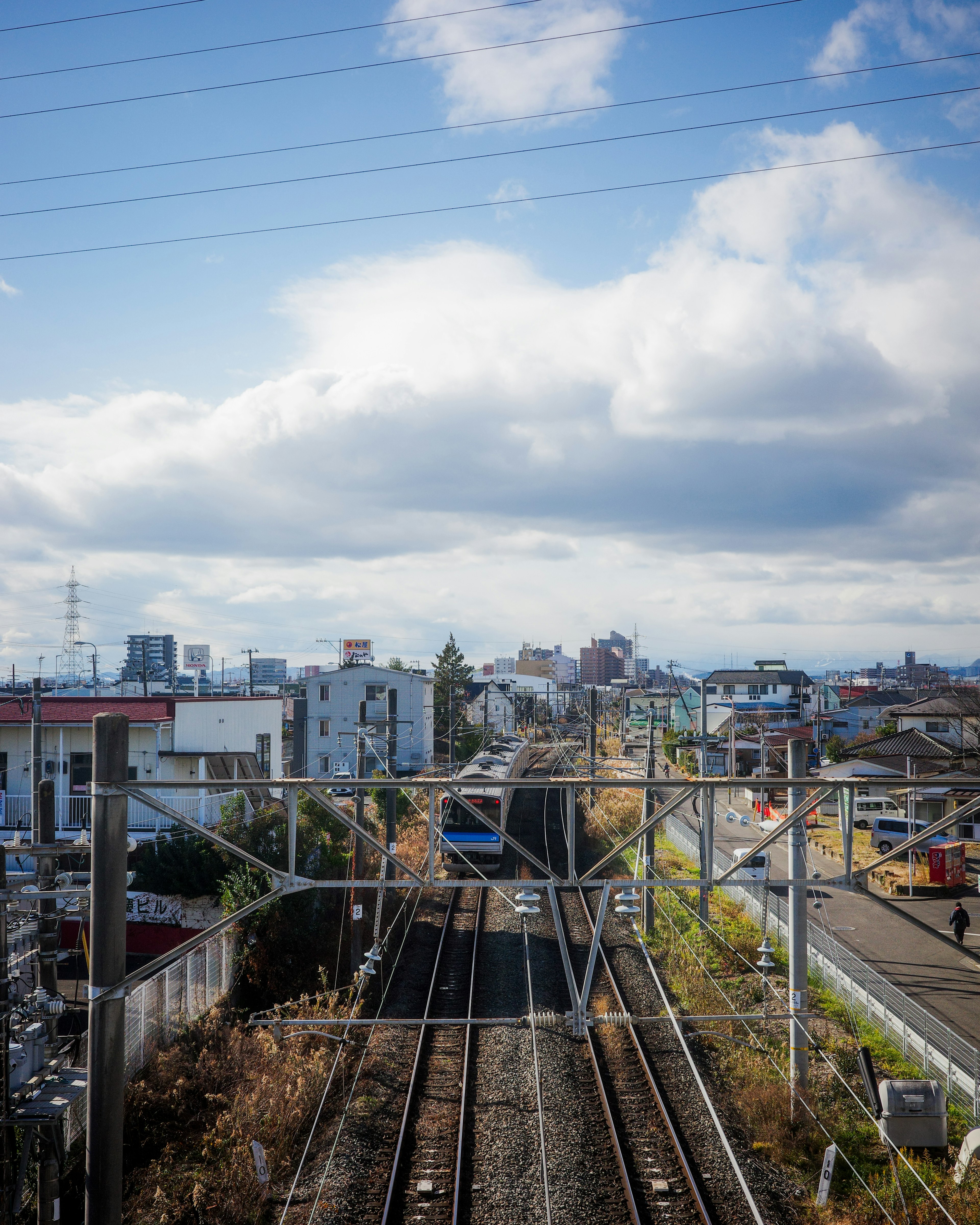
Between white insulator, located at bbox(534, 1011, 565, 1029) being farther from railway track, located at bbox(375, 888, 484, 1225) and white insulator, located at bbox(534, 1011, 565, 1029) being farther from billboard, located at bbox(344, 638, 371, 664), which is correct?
billboard, located at bbox(344, 638, 371, 664)

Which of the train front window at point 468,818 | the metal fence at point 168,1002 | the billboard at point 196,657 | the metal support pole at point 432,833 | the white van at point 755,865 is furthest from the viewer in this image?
the billboard at point 196,657

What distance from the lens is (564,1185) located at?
10047mm

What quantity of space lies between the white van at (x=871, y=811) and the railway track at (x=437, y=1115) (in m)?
22.9

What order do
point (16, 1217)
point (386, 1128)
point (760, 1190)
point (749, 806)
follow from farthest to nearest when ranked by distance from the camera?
point (749, 806)
point (386, 1128)
point (760, 1190)
point (16, 1217)

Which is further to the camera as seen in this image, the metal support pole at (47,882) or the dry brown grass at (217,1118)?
the metal support pole at (47,882)

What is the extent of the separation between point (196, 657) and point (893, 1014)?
89522mm

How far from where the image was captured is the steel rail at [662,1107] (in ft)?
31.4

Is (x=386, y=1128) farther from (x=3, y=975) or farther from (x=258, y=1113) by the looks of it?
(x=3, y=975)

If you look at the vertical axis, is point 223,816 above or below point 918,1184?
above

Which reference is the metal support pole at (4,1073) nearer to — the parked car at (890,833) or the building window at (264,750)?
the building window at (264,750)

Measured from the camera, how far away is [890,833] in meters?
32.3

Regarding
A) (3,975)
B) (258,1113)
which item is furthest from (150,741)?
(3,975)

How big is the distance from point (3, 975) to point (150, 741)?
1648 centimetres

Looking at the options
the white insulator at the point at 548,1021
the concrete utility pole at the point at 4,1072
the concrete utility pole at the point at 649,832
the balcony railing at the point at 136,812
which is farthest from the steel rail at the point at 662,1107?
the balcony railing at the point at 136,812
